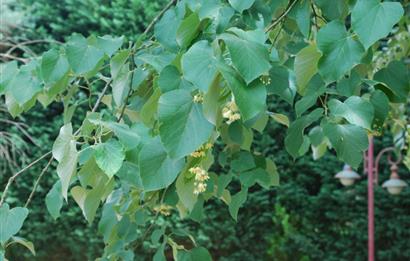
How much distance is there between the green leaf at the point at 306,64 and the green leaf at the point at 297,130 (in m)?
0.06

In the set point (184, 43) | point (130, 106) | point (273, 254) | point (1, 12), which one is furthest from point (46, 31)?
point (184, 43)

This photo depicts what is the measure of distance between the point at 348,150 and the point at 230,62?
0.84ft

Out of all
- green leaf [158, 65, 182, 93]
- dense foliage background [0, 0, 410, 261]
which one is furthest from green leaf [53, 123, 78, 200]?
dense foliage background [0, 0, 410, 261]

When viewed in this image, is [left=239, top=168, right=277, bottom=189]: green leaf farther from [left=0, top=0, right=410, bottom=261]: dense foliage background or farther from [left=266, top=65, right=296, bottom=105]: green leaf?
[left=0, top=0, right=410, bottom=261]: dense foliage background

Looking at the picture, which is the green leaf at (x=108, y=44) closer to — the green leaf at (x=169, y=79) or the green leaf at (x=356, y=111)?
the green leaf at (x=169, y=79)

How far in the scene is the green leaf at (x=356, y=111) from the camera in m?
0.99

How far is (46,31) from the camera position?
435 centimetres

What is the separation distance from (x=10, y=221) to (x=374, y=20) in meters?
0.64

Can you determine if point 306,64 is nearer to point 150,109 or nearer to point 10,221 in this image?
point 150,109

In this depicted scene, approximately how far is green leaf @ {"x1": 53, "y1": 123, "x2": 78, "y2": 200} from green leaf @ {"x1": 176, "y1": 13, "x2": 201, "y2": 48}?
203 millimetres

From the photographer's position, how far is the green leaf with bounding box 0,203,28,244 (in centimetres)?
113

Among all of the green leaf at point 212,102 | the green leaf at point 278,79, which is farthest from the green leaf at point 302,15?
the green leaf at point 212,102

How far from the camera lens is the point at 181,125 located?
2.83ft

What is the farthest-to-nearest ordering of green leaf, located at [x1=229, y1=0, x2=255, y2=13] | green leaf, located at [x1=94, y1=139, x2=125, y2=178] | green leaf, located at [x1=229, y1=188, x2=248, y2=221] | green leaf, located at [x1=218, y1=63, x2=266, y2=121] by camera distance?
green leaf, located at [x1=229, y1=188, x2=248, y2=221] → green leaf, located at [x1=229, y1=0, x2=255, y2=13] → green leaf, located at [x1=94, y1=139, x2=125, y2=178] → green leaf, located at [x1=218, y1=63, x2=266, y2=121]
